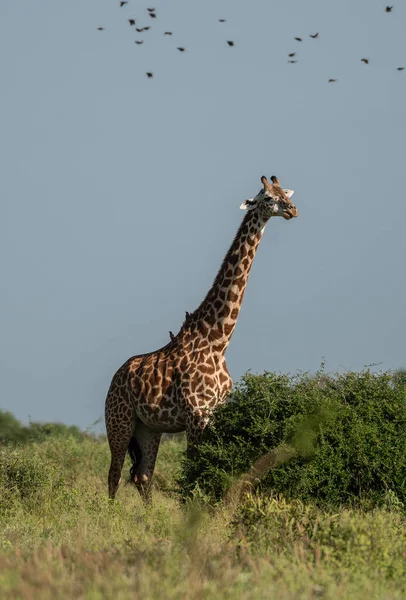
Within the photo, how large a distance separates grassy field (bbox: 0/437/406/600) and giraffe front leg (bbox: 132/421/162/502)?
1.99 m

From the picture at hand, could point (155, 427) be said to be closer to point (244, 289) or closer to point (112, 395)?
point (112, 395)

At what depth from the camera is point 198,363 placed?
1385 cm

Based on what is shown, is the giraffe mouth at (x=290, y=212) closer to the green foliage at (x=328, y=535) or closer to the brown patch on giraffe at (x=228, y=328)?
the brown patch on giraffe at (x=228, y=328)

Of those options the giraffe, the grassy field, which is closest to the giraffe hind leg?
the giraffe

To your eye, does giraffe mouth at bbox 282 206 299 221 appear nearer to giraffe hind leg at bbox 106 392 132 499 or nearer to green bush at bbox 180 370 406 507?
green bush at bbox 180 370 406 507

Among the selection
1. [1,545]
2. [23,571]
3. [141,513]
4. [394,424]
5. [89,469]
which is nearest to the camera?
[23,571]

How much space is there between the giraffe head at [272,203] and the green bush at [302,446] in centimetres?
204

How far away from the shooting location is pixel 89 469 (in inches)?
779

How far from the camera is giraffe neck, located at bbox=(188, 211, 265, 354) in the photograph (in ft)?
46.2

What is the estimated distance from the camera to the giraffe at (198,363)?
13.7m

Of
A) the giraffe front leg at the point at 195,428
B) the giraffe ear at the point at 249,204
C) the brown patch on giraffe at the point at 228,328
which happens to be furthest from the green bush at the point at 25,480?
the giraffe ear at the point at 249,204

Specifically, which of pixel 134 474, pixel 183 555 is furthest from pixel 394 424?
pixel 183 555

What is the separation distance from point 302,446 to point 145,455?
326 cm

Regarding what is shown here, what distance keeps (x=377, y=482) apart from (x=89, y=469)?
7957mm
